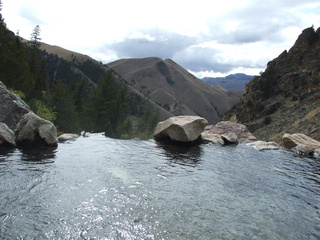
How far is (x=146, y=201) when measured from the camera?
12148 mm

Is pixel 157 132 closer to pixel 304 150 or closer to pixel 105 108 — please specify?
pixel 304 150

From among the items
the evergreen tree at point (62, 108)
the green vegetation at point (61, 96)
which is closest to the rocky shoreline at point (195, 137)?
the green vegetation at point (61, 96)

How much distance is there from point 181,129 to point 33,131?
18062 millimetres

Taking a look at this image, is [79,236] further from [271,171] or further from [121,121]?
[121,121]

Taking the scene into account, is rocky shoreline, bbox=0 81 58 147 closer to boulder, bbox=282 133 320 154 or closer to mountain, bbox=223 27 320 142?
boulder, bbox=282 133 320 154

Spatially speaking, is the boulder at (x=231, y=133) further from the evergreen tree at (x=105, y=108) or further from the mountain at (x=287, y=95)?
the evergreen tree at (x=105, y=108)

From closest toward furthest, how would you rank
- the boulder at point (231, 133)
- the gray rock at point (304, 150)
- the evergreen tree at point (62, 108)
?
the gray rock at point (304, 150), the boulder at point (231, 133), the evergreen tree at point (62, 108)

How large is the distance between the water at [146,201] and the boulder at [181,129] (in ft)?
43.4

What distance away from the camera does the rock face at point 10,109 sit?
26.6m

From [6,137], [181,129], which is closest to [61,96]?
[181,129]

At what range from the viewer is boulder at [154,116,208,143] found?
34.2 metres

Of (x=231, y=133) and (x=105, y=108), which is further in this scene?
(x=105, y=108)

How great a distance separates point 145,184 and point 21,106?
68.5ft

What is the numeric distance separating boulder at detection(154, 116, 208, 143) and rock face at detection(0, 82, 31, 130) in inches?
715
